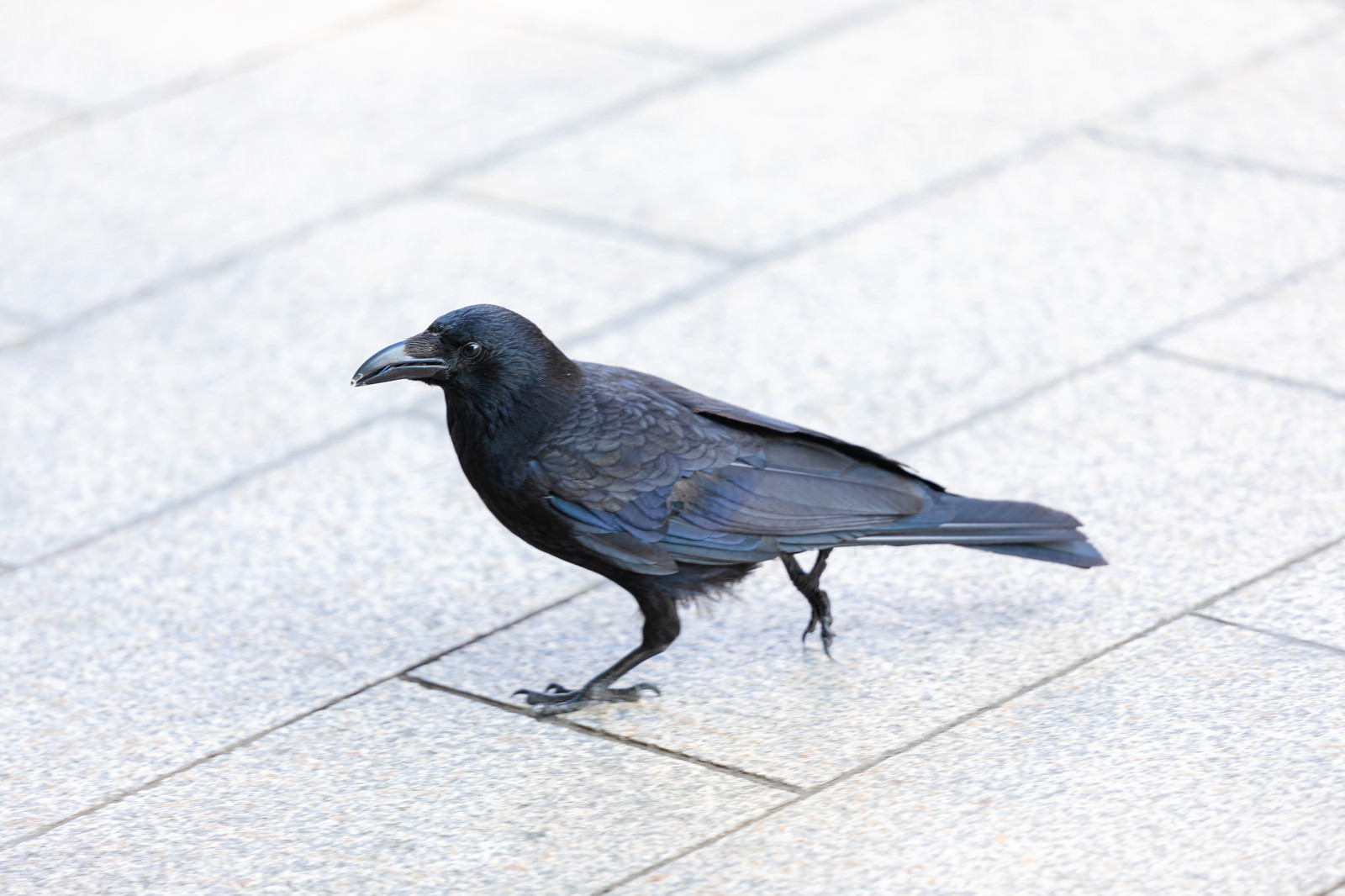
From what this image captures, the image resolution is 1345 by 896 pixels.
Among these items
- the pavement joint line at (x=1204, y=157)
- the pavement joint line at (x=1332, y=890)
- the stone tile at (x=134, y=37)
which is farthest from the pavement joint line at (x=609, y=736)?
the stone tile at (x=134, y=37)

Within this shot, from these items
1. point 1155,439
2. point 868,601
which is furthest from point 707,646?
point 1155,439

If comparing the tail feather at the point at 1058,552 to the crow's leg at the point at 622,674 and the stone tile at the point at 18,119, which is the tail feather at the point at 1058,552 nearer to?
the crow's leg at the point at 622,674

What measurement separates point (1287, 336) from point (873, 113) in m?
2.57

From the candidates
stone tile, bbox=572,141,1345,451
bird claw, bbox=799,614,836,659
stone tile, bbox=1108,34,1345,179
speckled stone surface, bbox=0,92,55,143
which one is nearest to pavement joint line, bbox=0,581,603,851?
bird claw, bbox=799,614,836,659

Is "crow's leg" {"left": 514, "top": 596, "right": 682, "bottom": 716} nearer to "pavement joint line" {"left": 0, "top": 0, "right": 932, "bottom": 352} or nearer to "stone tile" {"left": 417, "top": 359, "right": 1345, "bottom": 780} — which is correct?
"stone tile" {"left": 417, "top": 359, "right": 1345, "bottom": 780}

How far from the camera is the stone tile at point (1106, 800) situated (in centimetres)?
394

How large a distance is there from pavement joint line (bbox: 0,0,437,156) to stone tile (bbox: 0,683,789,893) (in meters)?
4.94

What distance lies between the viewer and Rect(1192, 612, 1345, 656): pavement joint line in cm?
473

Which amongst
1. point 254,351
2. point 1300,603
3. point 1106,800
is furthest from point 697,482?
point 254,351

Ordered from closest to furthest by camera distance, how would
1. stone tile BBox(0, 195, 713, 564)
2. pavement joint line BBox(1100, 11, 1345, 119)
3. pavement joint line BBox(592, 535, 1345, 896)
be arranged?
pavement joint line BBox(592, 535, 1345, 896)
stone tile BBox(0, 195, 713, 564)
pavement joint line BBox(1100, 11, 1345, 119)

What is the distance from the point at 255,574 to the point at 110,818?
1.23 metres

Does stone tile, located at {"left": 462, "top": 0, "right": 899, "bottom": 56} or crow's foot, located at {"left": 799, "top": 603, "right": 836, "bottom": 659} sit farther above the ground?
stone tile, located at {"left": 462, "top": 0, "right": 899, "bottom": 56}

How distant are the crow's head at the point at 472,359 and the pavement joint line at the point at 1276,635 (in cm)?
183

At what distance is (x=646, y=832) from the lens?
13.8ft
